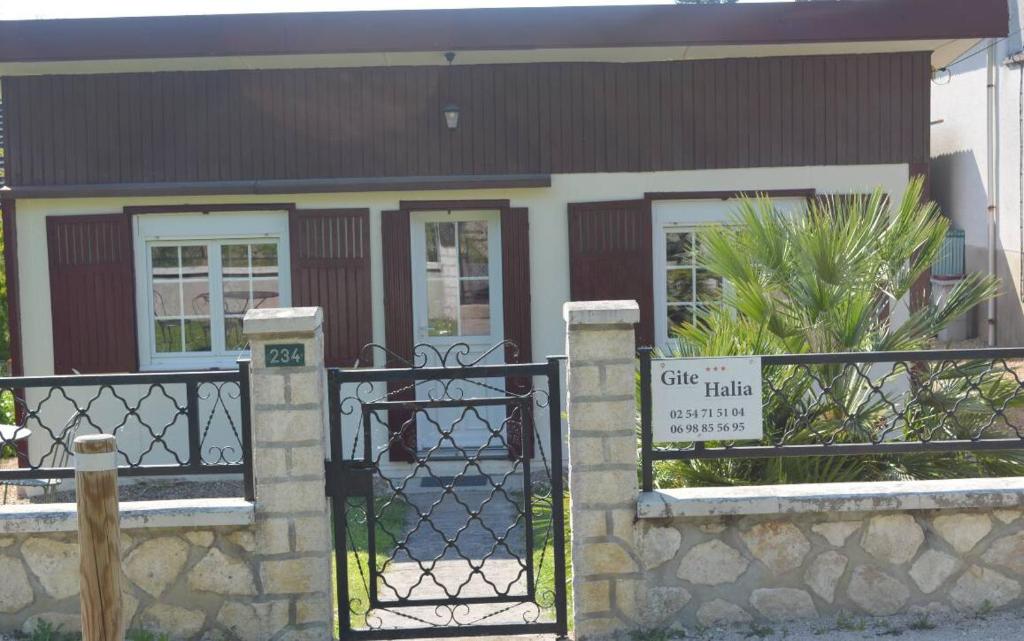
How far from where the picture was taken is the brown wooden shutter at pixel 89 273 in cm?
957

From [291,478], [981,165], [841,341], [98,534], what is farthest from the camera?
[981,165]

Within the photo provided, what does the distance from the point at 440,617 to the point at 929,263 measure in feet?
10.7

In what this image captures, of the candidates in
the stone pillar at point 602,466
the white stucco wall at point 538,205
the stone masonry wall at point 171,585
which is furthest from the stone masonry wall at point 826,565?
the white stucco wall at point 538,205

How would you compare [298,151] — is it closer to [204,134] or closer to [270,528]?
[204,134]

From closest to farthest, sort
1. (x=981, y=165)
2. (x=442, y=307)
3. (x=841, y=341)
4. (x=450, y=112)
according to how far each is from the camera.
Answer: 1. (x=841, y=341)
2. (x=450, y=112)
3. (x=442, y=307)
4. (x=981, y=165)

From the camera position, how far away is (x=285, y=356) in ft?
17.1

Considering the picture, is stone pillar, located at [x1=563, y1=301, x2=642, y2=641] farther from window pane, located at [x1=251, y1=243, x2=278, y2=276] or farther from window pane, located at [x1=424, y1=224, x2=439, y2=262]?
window pane, located at [x1=251, y1=243, x2=278, y2=276]

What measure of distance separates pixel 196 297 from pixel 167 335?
15.7 inches

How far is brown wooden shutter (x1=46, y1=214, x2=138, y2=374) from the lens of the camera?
9.57 m

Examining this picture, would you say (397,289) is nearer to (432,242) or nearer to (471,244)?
(432,242)

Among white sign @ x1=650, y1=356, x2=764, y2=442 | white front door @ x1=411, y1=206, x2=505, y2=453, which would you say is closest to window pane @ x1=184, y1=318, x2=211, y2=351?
white front door @ x1=411, y1=206, x2=505, y2=453

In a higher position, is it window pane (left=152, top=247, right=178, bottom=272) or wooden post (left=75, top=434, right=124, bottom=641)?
window pane (left=152, top=247, right=178, bottom=272)

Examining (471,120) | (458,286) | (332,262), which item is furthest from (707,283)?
(332,262)

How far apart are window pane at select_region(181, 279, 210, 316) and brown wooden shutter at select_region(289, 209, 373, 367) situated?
789 millimetres
